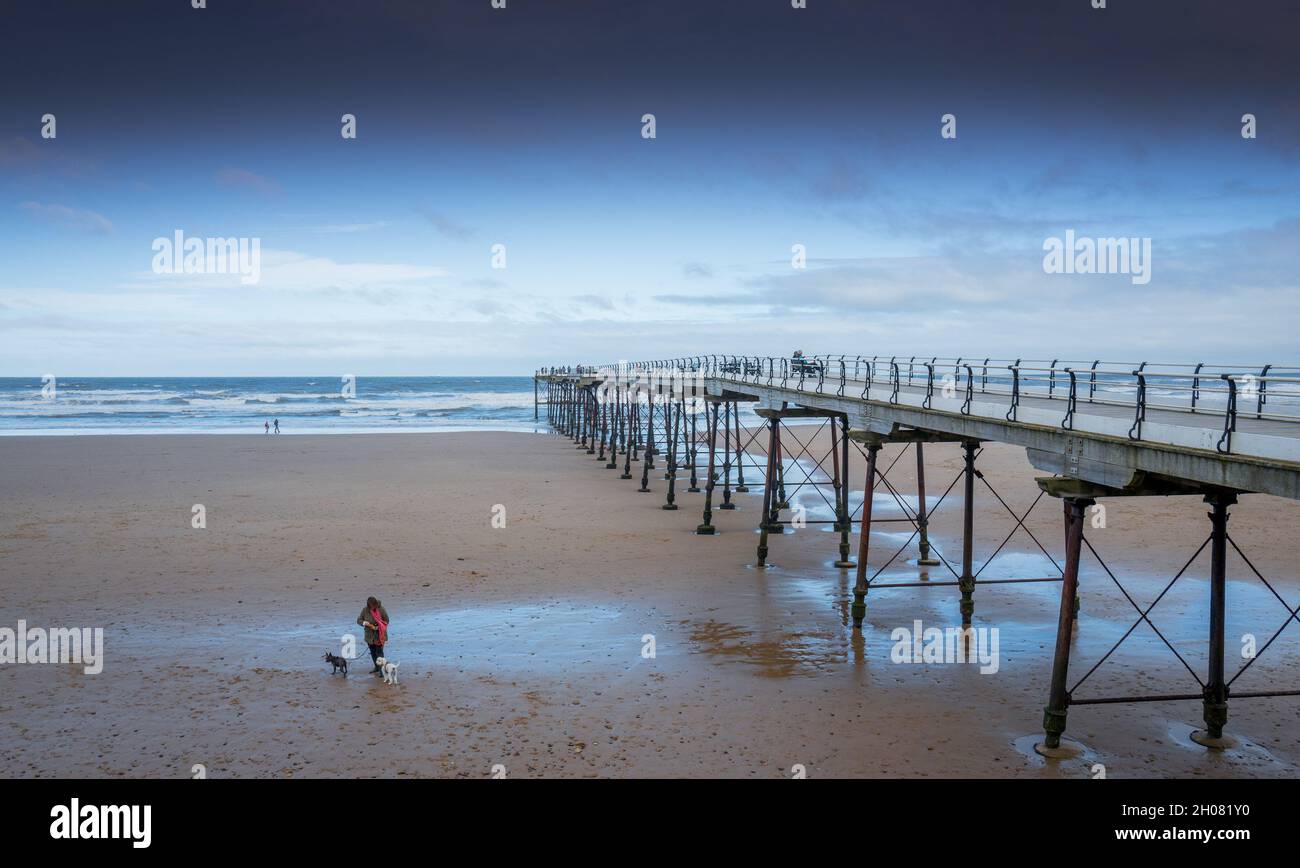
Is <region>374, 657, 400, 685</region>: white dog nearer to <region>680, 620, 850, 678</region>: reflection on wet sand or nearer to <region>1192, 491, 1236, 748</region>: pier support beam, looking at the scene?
<region>680, 620, 850, 678</region>: reflection on wet sand

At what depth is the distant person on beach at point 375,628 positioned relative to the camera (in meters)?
13.7

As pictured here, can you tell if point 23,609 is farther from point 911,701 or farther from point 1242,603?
point 1242,603

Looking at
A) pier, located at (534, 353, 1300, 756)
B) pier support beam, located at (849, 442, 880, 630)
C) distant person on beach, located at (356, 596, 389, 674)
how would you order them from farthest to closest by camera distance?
1. pier support beam, located at (849, 442, 880, 630)
2. distant person on beach, located at (356, 596, 389, 674)
3. pier, located at (534, 353, 1300, 756)

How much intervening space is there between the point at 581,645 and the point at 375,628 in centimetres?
332

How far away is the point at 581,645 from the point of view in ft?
50.3

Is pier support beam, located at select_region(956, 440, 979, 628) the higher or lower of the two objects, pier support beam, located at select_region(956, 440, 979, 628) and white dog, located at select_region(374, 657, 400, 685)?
the higher

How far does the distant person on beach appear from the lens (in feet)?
45.0

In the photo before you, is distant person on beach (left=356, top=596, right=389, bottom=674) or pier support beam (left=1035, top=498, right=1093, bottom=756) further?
distant person on beach (left=356, top=596, right=389, bottom=674)

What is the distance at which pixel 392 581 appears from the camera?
19.8 meters

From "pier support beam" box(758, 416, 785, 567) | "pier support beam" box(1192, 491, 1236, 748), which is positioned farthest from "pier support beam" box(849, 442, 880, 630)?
"pier support beam" box(1192, 491, 1236, 748)

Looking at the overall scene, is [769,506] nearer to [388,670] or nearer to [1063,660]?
[388,670]

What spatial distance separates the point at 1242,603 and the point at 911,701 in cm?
912

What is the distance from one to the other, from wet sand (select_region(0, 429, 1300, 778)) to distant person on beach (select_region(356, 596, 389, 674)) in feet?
1.87

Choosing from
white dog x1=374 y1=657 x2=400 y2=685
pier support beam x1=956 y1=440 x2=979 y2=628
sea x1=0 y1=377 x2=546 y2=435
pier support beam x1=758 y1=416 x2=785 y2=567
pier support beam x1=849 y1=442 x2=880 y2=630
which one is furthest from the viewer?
sea x1=0 y1=377 x2=546 y2=435
